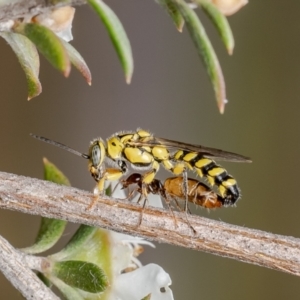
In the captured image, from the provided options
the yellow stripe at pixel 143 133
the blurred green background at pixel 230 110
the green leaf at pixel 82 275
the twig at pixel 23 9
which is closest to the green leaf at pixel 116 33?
the twig at pixel 23 9

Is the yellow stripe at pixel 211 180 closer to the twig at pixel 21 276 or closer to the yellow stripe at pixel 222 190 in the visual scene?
the yellow stripe at pixel 222 190

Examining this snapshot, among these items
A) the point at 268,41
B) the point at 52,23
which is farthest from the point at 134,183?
the point at 268,41

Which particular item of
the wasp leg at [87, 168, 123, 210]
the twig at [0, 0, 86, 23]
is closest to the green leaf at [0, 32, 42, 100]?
the twig at [0, 0, 86, 23]

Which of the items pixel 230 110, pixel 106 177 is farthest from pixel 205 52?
pixel 230 110

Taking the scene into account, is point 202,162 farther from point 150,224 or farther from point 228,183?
point 150,224

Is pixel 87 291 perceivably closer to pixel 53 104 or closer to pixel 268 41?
pixel 53 104
